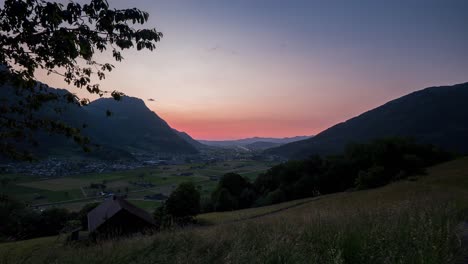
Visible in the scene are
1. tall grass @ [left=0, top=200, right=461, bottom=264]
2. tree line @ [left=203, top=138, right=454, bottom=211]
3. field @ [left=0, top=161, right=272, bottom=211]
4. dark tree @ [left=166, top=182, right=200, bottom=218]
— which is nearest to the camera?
tall grass @ [left=0, top=200, right=461, bottom=264]

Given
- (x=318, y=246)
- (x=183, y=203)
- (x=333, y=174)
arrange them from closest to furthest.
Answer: (x=318, y=246)
(x=183, y=203)
(x=333, y=174)

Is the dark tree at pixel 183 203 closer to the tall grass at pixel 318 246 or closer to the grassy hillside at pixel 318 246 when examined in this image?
the tall grass at pixel 318 246

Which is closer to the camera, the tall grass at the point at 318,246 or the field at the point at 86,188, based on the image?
the tall grass at the point at 318,246

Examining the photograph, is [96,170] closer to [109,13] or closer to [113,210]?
[113,210]

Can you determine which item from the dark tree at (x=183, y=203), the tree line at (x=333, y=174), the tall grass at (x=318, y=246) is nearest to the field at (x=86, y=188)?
the tree line at (x=333, y=174)

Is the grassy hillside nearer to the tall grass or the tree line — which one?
the tall grass

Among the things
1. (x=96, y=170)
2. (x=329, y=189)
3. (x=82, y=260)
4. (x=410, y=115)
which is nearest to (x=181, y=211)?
(x=329, y=189)

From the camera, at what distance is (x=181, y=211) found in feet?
156

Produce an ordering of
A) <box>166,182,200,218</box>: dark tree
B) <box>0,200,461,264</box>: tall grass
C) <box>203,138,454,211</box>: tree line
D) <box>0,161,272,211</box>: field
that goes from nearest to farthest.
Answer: <box>0,200,461,264</box>: tall grass, <box>166,182,200,218</box>: dark tree, <box>203,138,454,211</box>: tree line, <box>0,161,272,211</box>: field

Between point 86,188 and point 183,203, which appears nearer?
point 183,203

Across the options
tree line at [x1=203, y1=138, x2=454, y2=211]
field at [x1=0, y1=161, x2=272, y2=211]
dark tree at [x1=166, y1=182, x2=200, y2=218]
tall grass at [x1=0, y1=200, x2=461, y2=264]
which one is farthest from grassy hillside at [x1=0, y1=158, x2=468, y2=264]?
field at [x1=0, y1=161, x2=272, y2=211]

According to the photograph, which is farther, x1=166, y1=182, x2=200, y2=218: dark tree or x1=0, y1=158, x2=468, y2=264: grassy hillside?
x1=166, y1=182, x2=200, y2=218: dark tree

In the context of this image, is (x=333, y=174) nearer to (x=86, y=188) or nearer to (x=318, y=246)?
(x=318, y=246)

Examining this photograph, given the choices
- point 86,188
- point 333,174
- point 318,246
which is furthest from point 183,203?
point 86,188
